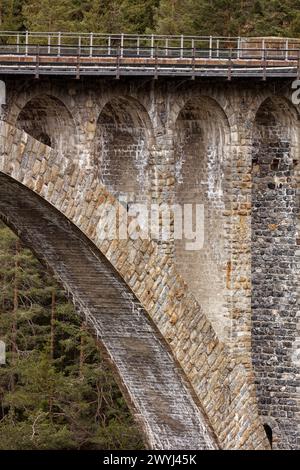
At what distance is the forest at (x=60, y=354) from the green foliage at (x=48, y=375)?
4 centimetres

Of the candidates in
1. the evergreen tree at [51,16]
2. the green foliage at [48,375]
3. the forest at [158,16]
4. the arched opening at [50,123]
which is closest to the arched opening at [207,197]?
the arched opening at [50,123]

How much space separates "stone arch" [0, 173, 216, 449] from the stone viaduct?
0.15ft

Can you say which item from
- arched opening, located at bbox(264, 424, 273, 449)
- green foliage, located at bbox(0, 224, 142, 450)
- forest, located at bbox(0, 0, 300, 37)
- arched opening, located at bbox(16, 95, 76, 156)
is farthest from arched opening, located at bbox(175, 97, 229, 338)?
forest, located at bbox(0, 0, 300, 37)

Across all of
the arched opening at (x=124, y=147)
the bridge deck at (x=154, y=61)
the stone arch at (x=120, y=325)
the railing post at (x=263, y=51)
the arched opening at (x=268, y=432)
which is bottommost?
the arched opening at (x=268, y=432)

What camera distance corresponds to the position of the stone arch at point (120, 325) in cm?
4103

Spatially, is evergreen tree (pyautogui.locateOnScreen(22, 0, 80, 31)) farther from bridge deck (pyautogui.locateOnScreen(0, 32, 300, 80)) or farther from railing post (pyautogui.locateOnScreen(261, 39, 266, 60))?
railing post (pyautogui.locateOnScreen(261, 39, 266, 60))

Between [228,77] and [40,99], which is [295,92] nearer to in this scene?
[228,77]

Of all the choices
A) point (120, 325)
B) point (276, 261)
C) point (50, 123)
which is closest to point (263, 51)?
point (276, 261)

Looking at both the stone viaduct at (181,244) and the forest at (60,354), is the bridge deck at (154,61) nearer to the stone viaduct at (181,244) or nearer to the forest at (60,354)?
the stone viaduct at (181,244)

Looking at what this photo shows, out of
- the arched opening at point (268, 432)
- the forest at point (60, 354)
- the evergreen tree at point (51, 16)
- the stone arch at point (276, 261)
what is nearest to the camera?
the stone arch at point (276, 261)

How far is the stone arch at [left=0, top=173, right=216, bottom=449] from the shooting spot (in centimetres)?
4103

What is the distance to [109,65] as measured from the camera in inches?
1618

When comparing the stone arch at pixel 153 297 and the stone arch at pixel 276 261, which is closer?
the stone arch at pixel 153 297

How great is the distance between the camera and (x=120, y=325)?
43.5 meters
